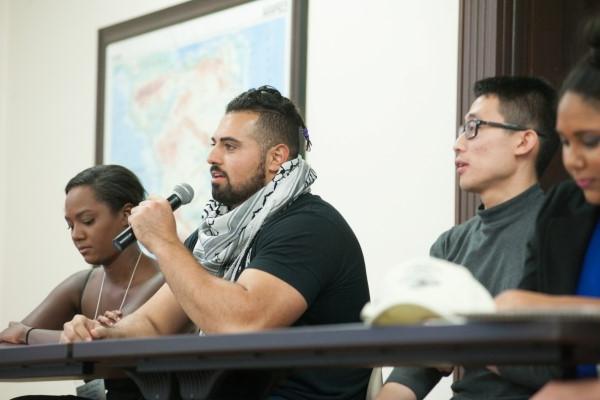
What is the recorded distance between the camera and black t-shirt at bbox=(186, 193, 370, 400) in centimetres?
248

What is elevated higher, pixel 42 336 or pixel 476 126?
pixel 476 126

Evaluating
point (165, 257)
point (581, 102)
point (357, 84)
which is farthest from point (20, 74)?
point (581, 102)

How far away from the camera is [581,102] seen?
1.83 meters

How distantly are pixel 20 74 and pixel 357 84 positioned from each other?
6.73 feet

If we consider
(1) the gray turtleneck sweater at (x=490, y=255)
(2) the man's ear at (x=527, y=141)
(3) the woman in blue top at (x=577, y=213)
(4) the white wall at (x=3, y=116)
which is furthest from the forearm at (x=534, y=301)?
(4) the white wall at (x=3, y=116)

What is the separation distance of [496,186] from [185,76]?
1.90 m

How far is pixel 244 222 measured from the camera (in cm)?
276

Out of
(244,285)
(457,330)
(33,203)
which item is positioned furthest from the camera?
(33,203)

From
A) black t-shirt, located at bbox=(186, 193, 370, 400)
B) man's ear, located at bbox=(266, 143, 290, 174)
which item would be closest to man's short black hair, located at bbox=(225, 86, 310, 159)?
man's ear, located at bbox=(266, 143, 290, 174)

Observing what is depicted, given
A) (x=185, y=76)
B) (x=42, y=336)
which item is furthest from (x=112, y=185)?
(x=185, y=76)

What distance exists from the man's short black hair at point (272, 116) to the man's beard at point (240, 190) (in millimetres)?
81

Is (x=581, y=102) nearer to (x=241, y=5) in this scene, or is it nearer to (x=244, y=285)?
(x=244, y=285)

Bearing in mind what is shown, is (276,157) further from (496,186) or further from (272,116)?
(496,186)

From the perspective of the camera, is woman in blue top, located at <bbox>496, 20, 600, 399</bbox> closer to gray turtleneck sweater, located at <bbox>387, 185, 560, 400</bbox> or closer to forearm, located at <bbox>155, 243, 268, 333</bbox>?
gray turtleneck sweater, located at <bbox>387, 185, 560, 400</bbox>
